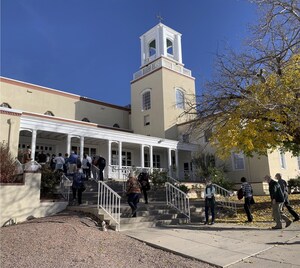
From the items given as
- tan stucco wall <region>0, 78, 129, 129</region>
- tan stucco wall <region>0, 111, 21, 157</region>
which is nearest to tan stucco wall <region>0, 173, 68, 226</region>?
tan stucco wall <region>0, 111, 21, 157</region>

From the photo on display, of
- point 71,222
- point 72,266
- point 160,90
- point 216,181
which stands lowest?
point 72,266

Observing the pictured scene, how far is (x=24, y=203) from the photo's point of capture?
966 centimetres

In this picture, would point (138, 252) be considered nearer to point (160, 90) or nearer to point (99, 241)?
point (99, 241)

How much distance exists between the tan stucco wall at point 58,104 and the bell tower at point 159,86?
225 cm

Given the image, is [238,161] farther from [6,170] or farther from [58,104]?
[6,170]

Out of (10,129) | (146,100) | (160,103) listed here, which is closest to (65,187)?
(10,129)

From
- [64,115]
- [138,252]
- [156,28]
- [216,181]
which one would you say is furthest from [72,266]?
[156,28]

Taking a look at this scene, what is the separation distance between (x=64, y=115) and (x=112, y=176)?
29.0 feet

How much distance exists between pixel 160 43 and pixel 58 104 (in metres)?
12.8

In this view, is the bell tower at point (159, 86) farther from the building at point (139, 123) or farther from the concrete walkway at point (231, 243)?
the concrete walkway at point (231, 243)

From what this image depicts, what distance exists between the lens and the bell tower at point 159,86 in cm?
2920

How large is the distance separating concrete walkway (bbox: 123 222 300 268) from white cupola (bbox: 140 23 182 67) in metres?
25.5

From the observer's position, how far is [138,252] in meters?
6.38

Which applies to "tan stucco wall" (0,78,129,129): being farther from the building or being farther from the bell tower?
the bell tower
